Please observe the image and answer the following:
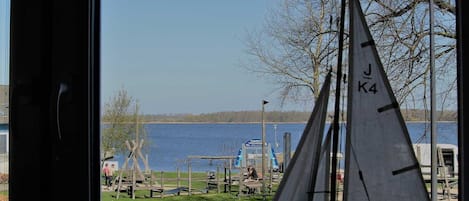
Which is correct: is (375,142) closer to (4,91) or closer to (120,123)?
(120,123)

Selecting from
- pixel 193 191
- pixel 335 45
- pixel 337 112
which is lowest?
pixel 193 191

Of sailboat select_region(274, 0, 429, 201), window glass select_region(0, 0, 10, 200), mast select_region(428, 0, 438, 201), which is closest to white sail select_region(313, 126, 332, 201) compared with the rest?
sailboat select_region(274, 0, 429, 201)

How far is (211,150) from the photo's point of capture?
1.28 meters

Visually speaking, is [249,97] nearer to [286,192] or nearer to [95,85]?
[286,192]

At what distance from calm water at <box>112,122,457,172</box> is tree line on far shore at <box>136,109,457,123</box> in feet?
0.05

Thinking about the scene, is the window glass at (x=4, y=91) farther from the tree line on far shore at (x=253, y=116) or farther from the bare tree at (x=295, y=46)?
the bare tree at (x=295, y=46)

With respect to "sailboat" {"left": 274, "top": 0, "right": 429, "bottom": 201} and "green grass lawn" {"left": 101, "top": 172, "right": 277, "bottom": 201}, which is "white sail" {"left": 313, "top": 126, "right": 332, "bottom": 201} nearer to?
"sailboat" {"left": 274, "top": 0, "right": 429, "bottom": 201}

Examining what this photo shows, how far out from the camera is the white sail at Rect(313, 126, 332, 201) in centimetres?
119

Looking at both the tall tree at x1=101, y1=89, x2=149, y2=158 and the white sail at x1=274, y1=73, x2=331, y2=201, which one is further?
the tall tree at x1=101, y1=89, x2=149, y2=158

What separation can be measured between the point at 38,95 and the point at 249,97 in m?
0.51

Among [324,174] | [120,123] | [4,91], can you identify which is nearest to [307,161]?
[324,174]

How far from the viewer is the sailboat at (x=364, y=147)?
45.6 inches

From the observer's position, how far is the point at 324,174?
46.9 inches

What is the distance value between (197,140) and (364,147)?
1.37 feet
